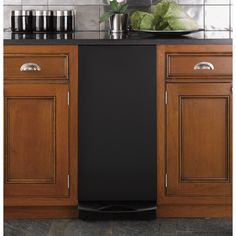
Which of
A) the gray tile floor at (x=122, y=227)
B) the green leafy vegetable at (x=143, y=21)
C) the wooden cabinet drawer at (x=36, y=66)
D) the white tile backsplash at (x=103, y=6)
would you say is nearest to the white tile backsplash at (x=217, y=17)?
the white tile backsplash at (x=103, y=6)

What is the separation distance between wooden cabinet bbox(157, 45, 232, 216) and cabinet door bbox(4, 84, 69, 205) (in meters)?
0.49

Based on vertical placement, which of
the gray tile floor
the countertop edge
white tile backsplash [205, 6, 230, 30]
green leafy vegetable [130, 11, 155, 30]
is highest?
white tile backsplash [205, 6, 230, 30]

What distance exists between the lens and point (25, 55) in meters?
2.98

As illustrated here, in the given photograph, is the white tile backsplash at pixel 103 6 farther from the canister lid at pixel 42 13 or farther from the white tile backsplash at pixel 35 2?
the canister lid at pixel 42 13

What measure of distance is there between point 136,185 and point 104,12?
3.86 ft

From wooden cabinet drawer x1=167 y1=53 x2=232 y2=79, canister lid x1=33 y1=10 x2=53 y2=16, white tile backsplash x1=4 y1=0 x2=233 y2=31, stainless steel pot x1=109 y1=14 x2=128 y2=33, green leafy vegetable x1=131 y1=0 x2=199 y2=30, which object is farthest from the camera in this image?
white tile backsplash x1=4 y1=0 x2=233 y2=31

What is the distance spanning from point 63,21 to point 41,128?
2.68 feet

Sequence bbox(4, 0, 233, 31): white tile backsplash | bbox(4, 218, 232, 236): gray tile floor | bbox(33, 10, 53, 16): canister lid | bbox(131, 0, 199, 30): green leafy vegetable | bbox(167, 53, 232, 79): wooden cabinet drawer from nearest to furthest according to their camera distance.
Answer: bbox(4, 218, 232, 236): gray tile floor → bbox(167, 53, 232, 79): wooden cabinet drawer → bbox(131, 0, 199, 30): green leafy vegetable → bbox(33, 10, 53, 16): canister lid → bbox(4, 0, 233, 31): white tile backsplash

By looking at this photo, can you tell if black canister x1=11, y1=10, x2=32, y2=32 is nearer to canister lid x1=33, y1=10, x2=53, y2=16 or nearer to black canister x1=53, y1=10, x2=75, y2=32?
canister lid x1=33, y1=10, x2=53, y2=16

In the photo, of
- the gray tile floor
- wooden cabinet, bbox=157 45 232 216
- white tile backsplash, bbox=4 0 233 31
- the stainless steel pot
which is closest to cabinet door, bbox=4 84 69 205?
the gray tile floor

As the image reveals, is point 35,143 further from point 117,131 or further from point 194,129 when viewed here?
point 194,129

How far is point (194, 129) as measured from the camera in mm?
3045

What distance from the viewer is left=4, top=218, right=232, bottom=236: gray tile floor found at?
2885 mm

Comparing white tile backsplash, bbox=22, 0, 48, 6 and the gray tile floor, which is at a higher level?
white tile backsplash, bbox=22, 0, 48, 6
